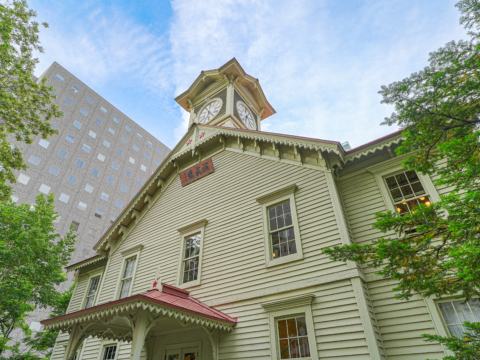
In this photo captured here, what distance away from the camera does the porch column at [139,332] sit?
5.73 meters

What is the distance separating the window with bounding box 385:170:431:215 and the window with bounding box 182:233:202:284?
21.6ft

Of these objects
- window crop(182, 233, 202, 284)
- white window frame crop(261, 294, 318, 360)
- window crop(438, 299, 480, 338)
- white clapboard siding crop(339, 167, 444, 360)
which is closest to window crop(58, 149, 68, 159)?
window crop(182, 233, 202, 284)

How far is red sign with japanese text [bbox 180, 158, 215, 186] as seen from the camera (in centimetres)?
1189

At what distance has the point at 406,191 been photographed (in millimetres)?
7711

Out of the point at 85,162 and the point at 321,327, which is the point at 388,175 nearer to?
the point at 321,327

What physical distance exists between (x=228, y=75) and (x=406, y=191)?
11614mm

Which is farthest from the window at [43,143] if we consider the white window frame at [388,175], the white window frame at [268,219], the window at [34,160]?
the white window frame at [388,175]

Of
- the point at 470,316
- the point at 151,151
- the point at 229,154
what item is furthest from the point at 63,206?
the point at 470,316

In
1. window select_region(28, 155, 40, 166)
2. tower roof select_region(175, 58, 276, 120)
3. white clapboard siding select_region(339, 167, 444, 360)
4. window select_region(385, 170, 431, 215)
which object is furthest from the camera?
window select_region(28, 155, 40, 166)

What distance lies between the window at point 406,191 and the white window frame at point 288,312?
3502 millimetres

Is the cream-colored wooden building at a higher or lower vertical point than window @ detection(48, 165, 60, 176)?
lower

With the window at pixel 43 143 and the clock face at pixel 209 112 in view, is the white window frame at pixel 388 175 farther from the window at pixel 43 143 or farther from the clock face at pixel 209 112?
the window at pixel 43 143

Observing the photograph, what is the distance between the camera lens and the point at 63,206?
3919 cm

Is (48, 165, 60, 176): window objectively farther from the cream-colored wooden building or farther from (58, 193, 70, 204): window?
the cream-colored wooden building
